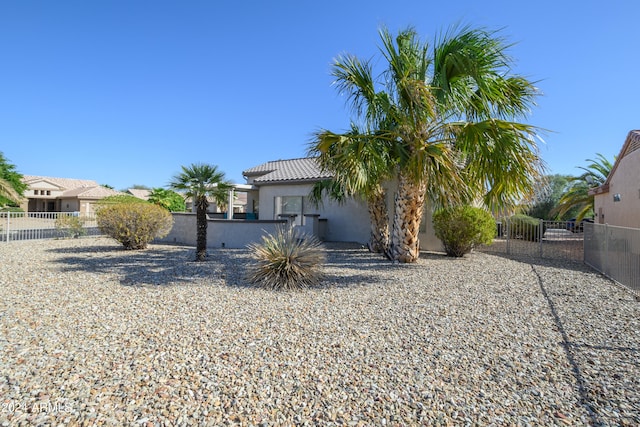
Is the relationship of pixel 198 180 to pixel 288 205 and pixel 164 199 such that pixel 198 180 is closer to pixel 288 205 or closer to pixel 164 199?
pixel 288 205

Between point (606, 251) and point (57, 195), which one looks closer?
point (606, 251)

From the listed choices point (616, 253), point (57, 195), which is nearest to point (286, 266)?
point (616, 253)

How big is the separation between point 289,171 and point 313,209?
3.90 metres

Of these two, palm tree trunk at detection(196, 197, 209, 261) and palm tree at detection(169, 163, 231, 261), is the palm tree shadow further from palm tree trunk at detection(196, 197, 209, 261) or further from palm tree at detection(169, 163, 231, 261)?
palm tree at detection(169, 163, 231, 261)

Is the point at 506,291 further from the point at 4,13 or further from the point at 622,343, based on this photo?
the point at 4,13

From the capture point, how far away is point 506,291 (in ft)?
24.8

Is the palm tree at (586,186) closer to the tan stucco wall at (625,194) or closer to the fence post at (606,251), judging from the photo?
the tan stucco wall at (625,194)

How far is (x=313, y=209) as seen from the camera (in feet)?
57.9

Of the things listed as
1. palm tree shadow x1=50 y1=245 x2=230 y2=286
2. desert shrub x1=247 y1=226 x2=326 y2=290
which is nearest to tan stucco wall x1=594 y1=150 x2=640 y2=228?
desert shrub x1=247 y1=226 x2=326 y2=290

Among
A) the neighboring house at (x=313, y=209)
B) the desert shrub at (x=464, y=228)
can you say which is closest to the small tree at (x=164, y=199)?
the neighboring house at (x=313, y=209)

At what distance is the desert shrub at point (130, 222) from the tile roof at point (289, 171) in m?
6.33

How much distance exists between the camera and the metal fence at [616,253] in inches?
305

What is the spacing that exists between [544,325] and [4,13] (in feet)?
58.5

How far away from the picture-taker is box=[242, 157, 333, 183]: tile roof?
17.2 m
